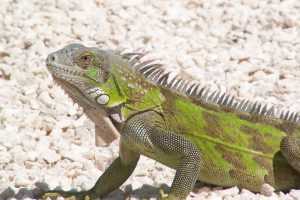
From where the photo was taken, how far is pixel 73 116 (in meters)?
8.71

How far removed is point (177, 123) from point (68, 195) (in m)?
1.17

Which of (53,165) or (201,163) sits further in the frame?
(53,165)

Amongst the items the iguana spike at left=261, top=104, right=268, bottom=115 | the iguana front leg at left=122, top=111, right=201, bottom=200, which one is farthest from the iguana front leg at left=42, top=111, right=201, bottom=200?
the iguana spike at left=261, top=104, right=268, bottom=115

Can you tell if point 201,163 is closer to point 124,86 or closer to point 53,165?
point 124,86

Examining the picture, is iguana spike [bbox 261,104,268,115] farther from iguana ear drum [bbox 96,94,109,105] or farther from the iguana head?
iguana ear drum [bbox 96,94,109,105]

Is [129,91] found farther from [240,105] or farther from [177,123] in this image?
[240,105]

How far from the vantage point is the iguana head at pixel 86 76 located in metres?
6.30

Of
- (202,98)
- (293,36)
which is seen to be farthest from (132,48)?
(202,98)

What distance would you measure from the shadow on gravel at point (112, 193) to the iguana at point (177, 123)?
112 mm

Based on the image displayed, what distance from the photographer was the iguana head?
6297 millimetres

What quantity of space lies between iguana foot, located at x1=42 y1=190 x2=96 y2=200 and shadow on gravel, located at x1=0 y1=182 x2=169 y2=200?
13 centimetres

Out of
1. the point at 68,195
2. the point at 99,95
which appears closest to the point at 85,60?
the point at 99,95

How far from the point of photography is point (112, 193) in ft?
22.5

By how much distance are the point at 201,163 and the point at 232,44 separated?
4.70 meters
